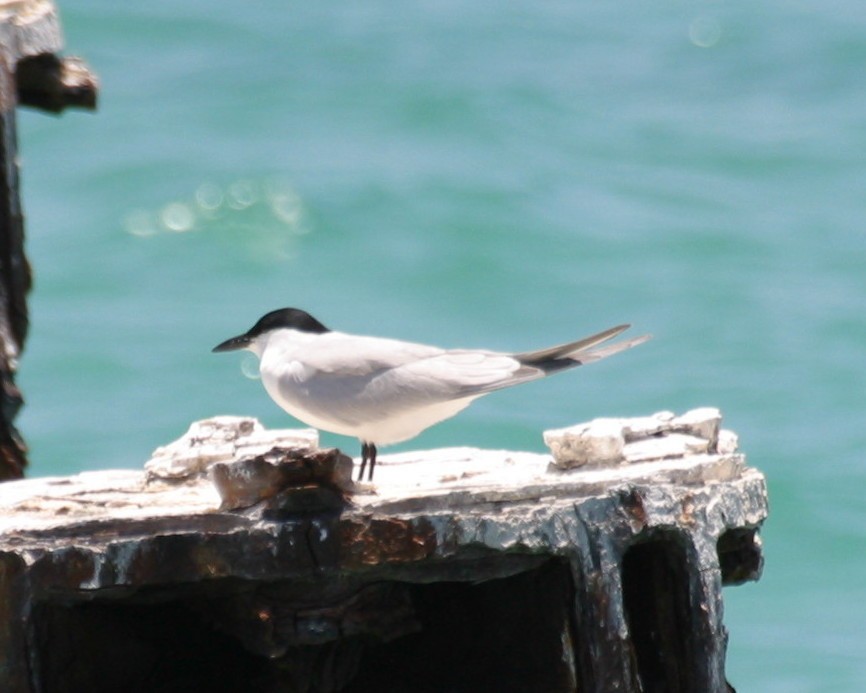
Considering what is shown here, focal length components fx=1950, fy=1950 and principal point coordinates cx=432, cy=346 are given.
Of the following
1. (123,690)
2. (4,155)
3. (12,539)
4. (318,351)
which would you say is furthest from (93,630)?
(4,155)

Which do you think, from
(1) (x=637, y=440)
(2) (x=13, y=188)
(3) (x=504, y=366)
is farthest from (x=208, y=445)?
(2) (x=13, y=188)

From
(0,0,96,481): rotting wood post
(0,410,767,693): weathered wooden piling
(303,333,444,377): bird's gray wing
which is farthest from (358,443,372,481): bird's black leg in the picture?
(0,0,96,481): rotting wood post

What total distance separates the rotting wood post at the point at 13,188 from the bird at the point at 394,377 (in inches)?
64.0

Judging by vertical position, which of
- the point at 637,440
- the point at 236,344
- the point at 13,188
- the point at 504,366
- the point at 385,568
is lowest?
the point at 385,568

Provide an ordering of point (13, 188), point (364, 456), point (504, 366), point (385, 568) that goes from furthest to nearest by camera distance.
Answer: point (13, 188) → point (364, 456) → point (504, 366) → point (385, 568)

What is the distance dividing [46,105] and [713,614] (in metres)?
3.38

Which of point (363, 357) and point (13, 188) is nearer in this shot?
point (363, 357)

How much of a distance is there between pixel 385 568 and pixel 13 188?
2697 mm

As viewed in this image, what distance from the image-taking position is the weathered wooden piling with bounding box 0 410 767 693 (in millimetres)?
4004

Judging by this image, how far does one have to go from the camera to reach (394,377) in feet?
15.4

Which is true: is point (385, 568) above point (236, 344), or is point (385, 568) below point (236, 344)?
below

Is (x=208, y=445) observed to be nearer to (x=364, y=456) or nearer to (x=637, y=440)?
(x=364, y=456)

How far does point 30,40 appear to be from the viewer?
6.26m

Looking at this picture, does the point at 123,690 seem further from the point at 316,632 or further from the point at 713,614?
the point at 713,614
